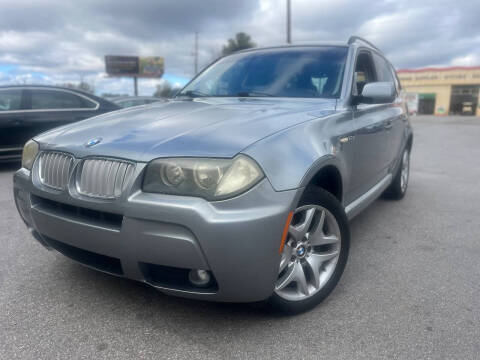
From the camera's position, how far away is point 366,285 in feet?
8.30

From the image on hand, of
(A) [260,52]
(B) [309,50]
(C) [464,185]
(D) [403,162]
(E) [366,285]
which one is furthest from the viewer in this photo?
(C) [464,185]

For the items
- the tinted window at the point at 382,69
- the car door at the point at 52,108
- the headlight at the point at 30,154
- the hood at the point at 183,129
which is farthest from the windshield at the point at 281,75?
the car door at the point at 52,108

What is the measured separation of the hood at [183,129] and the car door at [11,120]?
180 inches

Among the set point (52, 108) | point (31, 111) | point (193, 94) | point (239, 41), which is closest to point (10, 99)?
point (31, 111)

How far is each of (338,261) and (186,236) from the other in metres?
1.08

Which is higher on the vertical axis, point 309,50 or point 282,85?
point 309,50

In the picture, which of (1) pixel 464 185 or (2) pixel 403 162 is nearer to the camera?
(2) pixel 403 162

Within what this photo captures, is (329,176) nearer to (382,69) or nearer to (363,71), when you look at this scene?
(363,71)

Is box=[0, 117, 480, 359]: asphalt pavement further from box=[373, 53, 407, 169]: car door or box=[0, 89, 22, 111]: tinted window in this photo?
box=[0, 89, 22, 111]: tinted window

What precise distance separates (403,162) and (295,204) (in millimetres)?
3283

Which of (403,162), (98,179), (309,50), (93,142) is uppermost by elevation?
(309,50)

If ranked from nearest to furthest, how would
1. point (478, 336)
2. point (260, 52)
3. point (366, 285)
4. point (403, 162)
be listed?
1. point (478, 336)
2. point (366, 285)
3. point (260, 52)
4. point (403, 162)

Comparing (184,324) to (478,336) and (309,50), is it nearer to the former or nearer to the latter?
(478,336)

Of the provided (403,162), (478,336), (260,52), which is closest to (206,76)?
(260,52)
